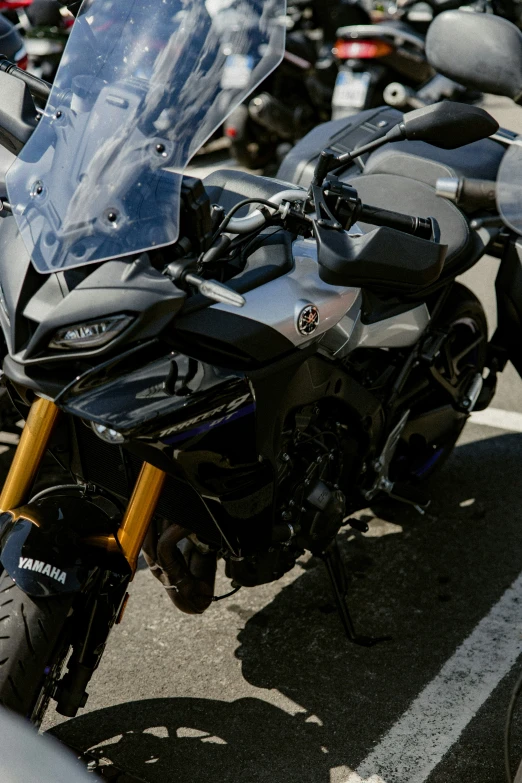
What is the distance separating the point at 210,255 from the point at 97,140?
35 cm

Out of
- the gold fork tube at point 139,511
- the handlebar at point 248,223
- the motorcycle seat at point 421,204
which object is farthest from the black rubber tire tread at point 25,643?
the motorcycle seat at point 421,204

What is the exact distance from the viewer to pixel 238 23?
85.1 inches

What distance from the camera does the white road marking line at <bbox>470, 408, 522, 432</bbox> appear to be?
440cm

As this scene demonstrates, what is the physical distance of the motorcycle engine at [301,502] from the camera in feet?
8.35

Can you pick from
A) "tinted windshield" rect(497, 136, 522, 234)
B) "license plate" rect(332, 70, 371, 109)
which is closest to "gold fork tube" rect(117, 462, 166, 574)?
"tinted windshield" rect(497, 136, 522, 234)

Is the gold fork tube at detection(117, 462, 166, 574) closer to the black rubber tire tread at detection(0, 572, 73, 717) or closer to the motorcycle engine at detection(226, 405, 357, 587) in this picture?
the black rubber tire tread at detection(0, 572, 73, 717)

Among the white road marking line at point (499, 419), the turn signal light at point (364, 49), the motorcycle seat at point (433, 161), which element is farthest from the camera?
the turn signal light at point (364, 49)

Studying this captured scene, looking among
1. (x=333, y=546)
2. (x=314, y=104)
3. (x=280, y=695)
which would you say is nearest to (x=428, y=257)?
(x=333, y=546)

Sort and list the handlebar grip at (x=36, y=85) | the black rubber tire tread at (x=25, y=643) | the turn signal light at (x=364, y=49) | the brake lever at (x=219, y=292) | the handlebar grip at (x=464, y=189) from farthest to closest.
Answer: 1. the turn signal light at (x=364, y=49)
2. the handlebar grip at (x=464, y=189)
3. the handlebar grip at (x=36, y=85)
4. the black rubber tire tread at (x=25, y=643)
5. the brake lever at (x=219, y=292)

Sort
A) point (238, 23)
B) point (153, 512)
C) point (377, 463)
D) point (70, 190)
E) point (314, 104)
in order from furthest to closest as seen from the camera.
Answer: point (314, 104), point (377, 463), point (153, 512), point (238, 23), point (70, 190)

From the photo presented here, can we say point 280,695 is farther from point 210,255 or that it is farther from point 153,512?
point 210,255

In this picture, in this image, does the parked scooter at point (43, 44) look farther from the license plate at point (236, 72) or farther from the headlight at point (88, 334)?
the headlight at point (88, 334)

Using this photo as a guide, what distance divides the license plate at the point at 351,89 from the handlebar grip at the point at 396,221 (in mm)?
5654

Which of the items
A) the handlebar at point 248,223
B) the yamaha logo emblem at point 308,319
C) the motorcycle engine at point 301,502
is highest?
the handlebar at point 248,223
